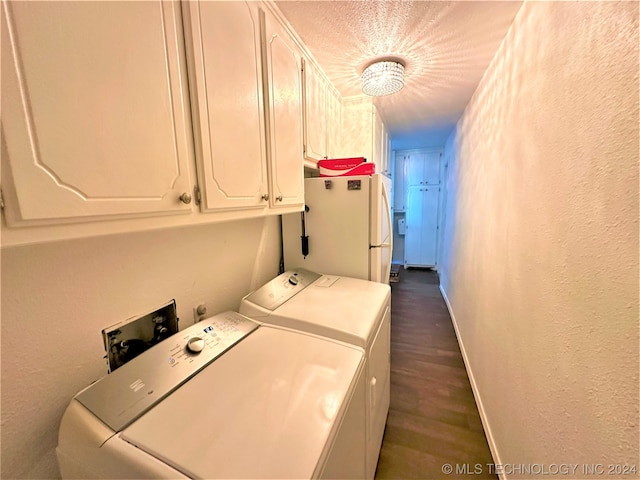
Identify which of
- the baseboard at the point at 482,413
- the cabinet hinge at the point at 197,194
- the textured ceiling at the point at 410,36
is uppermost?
the textured ceiling at the point at 410,36

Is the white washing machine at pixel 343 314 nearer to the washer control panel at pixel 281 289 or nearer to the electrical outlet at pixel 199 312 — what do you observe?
the washer control panel at pixel 281 289

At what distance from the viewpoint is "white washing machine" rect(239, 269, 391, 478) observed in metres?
1.12

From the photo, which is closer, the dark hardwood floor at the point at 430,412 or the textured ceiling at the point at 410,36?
the textured ceiling at the point at 410,36

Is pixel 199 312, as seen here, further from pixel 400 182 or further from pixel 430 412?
pixel 400 182

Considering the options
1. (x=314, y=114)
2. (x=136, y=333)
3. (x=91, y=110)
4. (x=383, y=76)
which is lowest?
(x=136, y=333)

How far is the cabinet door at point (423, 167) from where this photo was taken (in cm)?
492

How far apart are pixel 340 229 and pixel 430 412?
1.46 meters

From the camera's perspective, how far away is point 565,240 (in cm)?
87

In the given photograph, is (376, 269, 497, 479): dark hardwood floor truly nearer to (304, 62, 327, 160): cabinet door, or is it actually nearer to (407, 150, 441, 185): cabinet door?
(304, 62, 327, 160): cabinet door

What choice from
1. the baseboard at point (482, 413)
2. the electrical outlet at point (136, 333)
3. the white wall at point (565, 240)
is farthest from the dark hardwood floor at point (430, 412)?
the electrical outlet at point (136, 333)

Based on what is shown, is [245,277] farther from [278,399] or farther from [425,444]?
[425,444]

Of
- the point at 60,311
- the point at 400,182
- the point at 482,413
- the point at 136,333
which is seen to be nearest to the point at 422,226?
the point at 400,182

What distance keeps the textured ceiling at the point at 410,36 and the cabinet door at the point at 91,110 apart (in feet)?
2.96

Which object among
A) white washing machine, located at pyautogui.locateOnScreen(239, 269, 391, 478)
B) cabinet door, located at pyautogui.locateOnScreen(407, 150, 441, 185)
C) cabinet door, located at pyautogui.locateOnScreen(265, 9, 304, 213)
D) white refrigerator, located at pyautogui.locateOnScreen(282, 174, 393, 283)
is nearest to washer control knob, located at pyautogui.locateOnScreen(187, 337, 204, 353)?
white washing machine, located at pyautogui.locateOnScreen(239, 269, 391, 478)
